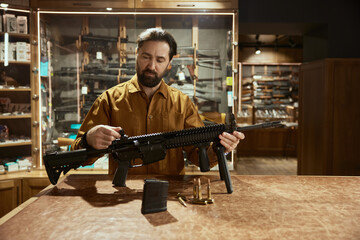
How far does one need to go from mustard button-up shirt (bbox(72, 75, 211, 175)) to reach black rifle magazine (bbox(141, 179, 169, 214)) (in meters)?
0.74

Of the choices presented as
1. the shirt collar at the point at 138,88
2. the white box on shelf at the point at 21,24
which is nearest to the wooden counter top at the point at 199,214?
the shirt collar at the point at 138,88

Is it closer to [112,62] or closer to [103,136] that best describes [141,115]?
[103,136]

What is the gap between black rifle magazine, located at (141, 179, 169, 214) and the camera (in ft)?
4.64

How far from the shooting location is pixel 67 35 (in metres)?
4.01

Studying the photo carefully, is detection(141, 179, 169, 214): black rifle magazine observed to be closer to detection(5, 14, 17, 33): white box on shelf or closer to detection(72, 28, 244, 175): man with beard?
detection(72, 28, 244, 175): man with beard

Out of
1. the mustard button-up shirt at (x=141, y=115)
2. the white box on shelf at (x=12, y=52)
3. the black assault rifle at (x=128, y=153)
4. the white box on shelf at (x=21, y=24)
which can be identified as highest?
the white box on shelf at (x=21, y=24)

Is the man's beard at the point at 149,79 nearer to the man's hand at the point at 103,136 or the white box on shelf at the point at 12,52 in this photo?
the man's hand at the point at 103,136

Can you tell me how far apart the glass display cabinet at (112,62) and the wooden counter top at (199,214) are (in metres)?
2.20

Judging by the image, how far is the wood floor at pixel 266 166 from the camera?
659 centimetres

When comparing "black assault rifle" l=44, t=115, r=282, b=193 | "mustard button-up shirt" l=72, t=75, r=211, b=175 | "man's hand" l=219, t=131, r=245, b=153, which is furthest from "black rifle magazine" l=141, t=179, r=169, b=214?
"mustard button-up shirt" l=72, t=75, r=211, b=175

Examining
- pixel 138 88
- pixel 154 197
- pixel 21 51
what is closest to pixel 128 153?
pixel 154 197

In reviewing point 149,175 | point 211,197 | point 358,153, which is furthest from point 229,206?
point 358,153

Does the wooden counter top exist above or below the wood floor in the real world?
above

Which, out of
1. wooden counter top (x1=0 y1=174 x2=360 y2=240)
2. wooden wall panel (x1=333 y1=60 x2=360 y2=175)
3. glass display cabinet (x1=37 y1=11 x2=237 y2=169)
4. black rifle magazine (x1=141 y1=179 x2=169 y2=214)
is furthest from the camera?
wooden wall panel (x1=333 y1=60 x2=360 y2=175)
